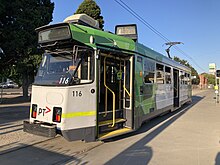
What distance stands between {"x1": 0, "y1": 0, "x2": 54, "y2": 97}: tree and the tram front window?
40.3 ft

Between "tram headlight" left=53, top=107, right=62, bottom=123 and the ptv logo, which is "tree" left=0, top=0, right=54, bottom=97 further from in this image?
"tram headlight" left=53, top=107, right=62, bottom=123

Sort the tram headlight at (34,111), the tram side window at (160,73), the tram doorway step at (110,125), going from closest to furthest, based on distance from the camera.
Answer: the tram headlight at (34,111), the tram doorway step at (110,125), the tram side window at (160,73)

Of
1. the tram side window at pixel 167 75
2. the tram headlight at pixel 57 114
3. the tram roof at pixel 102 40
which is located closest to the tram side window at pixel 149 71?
the tram roof at pixel 102 40

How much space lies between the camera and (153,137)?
819 cm

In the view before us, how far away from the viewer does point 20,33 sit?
17766mm

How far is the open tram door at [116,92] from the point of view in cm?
736

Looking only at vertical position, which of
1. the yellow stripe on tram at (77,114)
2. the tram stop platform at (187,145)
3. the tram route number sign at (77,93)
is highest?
the tram route number sign at (77,93)

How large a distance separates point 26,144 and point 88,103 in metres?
2.49

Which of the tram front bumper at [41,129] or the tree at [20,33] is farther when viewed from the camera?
the tree at [20,33]

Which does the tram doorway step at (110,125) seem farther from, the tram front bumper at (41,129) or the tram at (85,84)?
the tram front bumper at (41,129)

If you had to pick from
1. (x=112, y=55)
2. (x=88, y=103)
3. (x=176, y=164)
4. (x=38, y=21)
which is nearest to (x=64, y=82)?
(x=88, y=103)

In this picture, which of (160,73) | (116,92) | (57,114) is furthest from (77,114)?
(160,73)

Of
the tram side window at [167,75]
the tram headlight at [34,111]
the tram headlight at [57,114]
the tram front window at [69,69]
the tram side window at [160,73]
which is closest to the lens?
the tram headlight at [57,114]

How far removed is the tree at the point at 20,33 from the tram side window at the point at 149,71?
11665 mm
